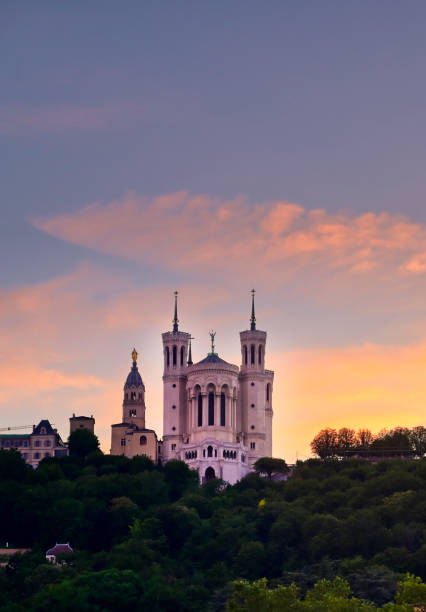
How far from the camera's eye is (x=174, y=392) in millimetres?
151125

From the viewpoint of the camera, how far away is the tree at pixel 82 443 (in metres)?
141

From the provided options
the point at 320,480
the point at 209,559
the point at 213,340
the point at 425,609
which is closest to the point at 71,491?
the point at 209,559

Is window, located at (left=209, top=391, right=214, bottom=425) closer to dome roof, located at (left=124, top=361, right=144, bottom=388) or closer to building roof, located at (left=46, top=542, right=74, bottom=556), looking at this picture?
dome roof, located at (left=124, top=361, right=144, bottom=388)

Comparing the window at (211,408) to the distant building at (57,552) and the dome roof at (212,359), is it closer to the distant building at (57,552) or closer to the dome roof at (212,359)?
the dome roof at (212,359)

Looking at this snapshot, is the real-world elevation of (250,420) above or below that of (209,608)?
above

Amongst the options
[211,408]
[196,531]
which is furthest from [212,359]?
[196,531]

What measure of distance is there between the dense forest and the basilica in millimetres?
7260

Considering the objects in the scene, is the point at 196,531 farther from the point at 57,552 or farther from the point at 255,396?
the point at 255,396

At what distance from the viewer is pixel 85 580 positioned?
316ft

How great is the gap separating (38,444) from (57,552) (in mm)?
40440

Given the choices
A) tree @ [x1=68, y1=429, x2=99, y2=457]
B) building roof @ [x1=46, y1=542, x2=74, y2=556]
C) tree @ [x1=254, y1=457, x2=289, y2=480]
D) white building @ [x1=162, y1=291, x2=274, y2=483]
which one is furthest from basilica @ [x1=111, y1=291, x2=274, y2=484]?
building roof @ [x1=46, y1=542, x2=74, y2=556]

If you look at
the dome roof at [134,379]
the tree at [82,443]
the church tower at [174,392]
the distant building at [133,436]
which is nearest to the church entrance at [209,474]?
the church tower at [174,392]

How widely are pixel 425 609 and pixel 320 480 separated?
49770 millimetres

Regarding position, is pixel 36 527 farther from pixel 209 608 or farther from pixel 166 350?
pixel 166 350
